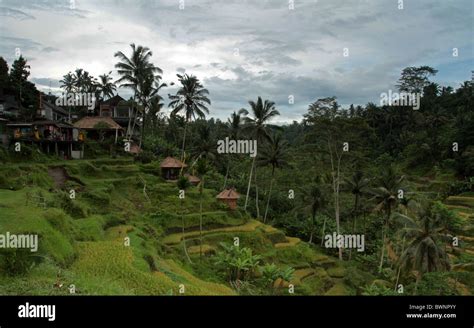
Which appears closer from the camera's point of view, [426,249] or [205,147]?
[426,249]

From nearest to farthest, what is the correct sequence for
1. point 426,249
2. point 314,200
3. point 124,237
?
point 124,237 < point 426,249 < point 314,200

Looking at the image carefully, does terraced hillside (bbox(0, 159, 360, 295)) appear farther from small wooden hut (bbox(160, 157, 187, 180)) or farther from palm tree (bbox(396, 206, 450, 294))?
palm tree (bbox(396, 206, 450, 294))

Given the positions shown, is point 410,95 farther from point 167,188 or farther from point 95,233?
point 95,233

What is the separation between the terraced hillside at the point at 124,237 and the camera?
10.8 meters

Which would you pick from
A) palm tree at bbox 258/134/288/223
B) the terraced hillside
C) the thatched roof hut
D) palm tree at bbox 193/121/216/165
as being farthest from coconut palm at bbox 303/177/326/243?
the thatched roof hut

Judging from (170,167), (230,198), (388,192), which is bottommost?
(230,198)

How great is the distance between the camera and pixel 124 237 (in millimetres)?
18500

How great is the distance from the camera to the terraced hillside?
424 inches

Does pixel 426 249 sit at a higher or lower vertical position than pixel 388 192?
lower

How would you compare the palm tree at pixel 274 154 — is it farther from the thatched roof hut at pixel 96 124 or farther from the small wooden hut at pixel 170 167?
the thatched roof hut at pixel 96 124

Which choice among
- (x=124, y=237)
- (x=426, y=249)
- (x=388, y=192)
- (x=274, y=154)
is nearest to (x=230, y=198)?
(x=274, y=154)

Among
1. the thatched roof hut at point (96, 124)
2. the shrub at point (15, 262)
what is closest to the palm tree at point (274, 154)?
the thatched roof hut at point (96, 124)

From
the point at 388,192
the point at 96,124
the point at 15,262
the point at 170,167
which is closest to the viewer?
the point at 15,262

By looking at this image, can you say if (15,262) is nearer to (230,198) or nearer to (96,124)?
(230,198)
